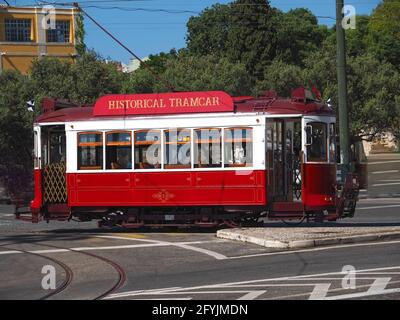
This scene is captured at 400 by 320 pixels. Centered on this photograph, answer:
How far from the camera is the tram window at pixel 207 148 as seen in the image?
1841cm

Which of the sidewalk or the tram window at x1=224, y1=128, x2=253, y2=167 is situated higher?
the tram window at x1=224, y1=128, x2=253, y2=167

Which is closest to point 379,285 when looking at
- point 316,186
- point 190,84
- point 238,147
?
point 316,186

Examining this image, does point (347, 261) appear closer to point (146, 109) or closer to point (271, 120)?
point (271, 120)

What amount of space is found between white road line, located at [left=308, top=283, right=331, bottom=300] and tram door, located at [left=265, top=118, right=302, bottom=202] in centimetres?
805

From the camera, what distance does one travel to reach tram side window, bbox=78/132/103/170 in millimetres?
19266

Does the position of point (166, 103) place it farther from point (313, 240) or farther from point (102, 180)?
point (313, 240)

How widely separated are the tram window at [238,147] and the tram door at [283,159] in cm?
45

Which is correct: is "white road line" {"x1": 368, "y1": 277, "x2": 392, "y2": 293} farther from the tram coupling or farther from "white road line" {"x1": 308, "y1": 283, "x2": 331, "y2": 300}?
the tram coupling

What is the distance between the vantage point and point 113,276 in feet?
40.3

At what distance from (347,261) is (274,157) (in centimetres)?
604

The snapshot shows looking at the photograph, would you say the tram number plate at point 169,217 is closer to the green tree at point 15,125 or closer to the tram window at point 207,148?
the tram window at point 207,148

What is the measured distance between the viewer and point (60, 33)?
6125 cm

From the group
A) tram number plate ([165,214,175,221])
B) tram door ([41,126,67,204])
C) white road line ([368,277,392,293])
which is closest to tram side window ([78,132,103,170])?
tram door ([41,126,67,204])
